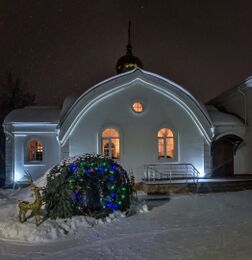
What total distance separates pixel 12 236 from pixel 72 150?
7.67 m

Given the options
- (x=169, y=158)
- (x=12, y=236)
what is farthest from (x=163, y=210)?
(x=169, y=158)

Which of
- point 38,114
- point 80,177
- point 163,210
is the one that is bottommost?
point 163,210

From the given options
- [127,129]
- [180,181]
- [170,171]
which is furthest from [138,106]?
[180,181]

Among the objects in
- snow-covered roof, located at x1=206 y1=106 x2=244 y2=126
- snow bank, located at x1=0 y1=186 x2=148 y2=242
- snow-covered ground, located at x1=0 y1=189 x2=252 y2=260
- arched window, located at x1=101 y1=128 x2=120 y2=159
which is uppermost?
snow-covered roof, located at x1=206 y1=106 x2=244 y2=126

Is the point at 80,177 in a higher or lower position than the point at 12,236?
higher

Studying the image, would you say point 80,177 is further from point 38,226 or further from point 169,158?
point 169,158

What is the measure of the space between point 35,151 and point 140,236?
10365 mm

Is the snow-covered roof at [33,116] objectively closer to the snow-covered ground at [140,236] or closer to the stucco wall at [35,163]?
the stucco wall at [35,163]

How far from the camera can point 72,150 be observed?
14.6 metres

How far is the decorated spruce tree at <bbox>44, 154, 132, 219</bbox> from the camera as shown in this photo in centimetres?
821

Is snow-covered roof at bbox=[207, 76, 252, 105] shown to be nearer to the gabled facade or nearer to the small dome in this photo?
the gabled facade

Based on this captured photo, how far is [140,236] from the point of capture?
6.98 metres

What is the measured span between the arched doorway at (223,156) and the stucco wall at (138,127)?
2.34 meters

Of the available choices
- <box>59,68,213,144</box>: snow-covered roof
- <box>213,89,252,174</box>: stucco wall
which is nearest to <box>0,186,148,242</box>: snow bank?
<box>59,68,213,144</box>: snow-covered roof
